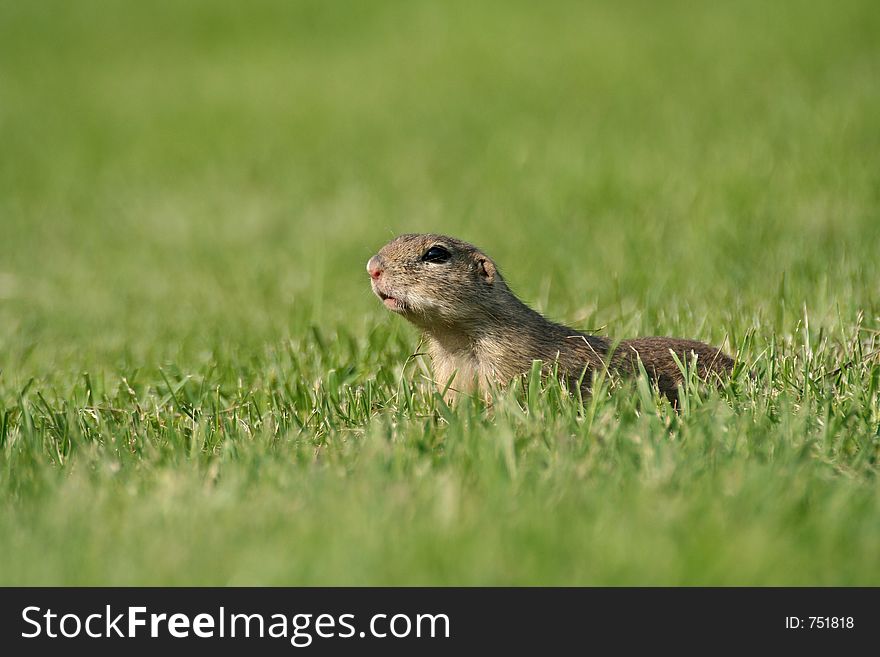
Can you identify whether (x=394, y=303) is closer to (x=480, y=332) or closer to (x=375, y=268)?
(x=375, y=268)

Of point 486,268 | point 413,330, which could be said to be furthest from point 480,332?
point 413,330

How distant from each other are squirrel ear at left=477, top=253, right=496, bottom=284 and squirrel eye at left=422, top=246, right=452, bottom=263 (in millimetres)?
169

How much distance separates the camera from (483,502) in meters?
3.32

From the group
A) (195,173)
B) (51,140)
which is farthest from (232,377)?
(51,140)

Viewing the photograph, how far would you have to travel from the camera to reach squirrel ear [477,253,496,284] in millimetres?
5223

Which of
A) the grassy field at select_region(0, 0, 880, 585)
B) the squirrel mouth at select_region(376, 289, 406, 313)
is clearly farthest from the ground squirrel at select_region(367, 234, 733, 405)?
the grassy field at select_region(0, 0, 880, 585)

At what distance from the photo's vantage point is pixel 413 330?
19.7 feet

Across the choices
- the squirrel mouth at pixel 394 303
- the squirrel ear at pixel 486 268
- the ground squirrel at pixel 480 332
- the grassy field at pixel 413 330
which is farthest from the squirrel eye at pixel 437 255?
the grassy field at pixel 413 330

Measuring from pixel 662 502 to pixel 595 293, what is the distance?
341 centimetres

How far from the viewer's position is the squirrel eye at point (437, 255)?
5.13 meters

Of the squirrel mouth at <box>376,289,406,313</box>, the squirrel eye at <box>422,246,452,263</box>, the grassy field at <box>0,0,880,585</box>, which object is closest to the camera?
the grassy field at <box>0,0,880,585</box>

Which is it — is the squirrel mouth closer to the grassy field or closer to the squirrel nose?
the squirrel nose

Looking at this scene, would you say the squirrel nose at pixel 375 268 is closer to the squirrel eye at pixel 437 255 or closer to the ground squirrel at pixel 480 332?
the ground squirrel at pixel 480 332

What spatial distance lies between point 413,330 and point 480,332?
973mm
